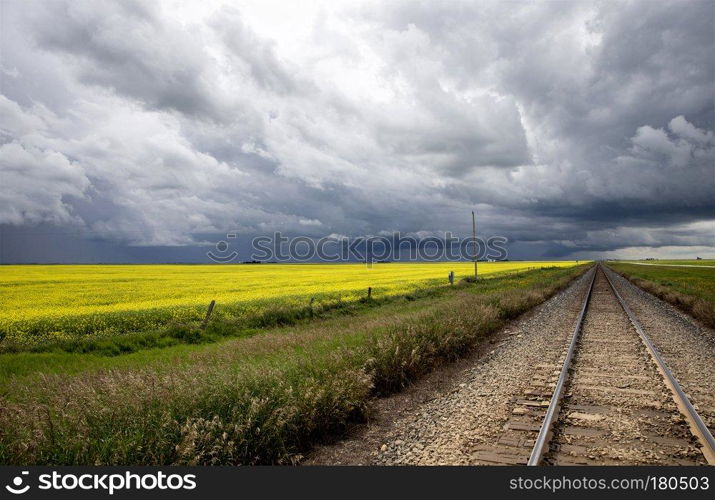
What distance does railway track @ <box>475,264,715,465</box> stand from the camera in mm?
4895

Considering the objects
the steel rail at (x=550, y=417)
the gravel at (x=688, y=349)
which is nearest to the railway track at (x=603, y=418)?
the steel rail at (x=550, y=417)

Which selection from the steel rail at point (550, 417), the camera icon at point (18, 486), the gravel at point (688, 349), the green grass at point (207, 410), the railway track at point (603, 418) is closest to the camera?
the camera icon at point (18, 486)

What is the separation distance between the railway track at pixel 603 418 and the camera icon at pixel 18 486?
4937 millimetres

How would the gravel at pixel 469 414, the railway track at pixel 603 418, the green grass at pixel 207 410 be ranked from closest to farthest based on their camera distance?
the green grass at pixel 207 410 → the railway track at pixel 603 418 → the gravel at pixel 469 414

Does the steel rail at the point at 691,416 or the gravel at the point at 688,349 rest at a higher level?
the steel rail at the point at 691,416

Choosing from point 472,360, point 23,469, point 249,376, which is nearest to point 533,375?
point 472,360

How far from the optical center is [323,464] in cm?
528

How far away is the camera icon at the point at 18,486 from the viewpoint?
400 centimetres

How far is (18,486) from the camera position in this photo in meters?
4.04

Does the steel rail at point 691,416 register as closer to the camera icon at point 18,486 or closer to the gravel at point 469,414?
the gravel at point 469,414

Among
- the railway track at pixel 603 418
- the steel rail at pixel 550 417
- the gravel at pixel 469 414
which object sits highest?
the steel rail at pixel 550 417

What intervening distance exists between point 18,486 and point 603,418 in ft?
24.2

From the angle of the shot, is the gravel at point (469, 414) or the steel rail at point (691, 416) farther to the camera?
the gravel at point (469, 414)

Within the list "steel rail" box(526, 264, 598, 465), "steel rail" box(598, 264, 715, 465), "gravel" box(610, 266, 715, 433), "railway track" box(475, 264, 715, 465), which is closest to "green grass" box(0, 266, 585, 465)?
"railway track" box(475, 264, 715, 465)
